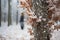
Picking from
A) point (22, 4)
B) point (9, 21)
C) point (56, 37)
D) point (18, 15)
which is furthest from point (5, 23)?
point (22, 4)

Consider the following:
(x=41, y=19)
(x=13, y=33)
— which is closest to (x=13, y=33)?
(x=13, y=33)

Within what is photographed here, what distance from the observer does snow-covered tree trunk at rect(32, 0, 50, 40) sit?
195 cm

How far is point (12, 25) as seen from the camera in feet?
17.3

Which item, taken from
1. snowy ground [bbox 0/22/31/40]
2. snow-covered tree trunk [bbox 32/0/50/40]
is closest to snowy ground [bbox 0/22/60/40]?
snowy ground [bbox 0/22/31/40]

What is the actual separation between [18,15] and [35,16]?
3335 millimetres

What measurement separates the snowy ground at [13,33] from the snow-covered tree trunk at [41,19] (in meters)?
2.56

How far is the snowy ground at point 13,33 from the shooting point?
4.68 metres

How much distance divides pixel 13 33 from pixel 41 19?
3.00m

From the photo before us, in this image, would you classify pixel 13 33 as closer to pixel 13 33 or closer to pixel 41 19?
pixel 13 33

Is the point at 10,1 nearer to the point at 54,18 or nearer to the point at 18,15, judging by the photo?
the point at 18,15

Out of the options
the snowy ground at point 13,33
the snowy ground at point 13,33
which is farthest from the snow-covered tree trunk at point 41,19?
the snowy ground at point 13,33

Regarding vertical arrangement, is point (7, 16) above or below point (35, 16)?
below

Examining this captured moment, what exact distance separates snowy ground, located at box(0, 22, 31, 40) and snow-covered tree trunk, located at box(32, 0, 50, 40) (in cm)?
256

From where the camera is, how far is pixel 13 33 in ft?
16.0
